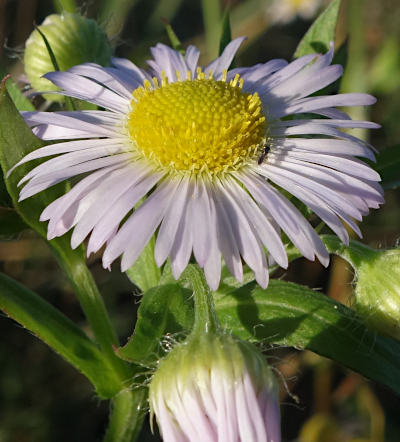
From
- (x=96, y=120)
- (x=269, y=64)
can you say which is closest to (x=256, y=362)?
(x=96, y=120)

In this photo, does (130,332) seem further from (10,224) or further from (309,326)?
(309,326)

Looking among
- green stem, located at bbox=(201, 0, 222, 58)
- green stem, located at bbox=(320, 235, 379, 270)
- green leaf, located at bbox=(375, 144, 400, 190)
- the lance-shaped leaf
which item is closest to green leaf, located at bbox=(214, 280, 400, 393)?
the lance-shaped leaf

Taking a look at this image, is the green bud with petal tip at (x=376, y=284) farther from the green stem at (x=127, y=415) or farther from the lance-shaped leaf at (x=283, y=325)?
the green stem at (x=127, y=415)

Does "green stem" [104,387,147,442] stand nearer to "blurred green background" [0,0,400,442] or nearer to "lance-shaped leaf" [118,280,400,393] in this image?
"lance-shaped leaf" [118,280,400,393]

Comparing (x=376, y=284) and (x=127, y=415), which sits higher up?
(x=376, y=284)

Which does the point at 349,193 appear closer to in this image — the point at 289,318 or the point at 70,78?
the point at 289,318

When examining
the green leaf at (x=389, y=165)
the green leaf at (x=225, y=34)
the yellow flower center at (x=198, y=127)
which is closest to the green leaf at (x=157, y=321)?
the yellow flower center at (x=198, y=127)

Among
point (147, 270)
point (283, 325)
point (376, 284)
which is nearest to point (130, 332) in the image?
point (147, 270)
